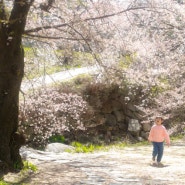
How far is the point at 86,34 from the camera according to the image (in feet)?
24.6

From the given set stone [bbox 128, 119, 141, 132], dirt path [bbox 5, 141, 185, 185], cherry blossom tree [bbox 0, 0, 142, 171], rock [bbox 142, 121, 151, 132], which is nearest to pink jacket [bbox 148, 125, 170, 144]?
dirt path [bbox 5, 141, 185, 185]

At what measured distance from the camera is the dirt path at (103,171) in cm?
703

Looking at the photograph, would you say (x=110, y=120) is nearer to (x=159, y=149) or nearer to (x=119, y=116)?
(x=119, y=116)

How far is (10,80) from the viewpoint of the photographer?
23.6 ft

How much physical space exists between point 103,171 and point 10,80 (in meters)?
2.71

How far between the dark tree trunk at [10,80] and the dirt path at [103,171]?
54cm

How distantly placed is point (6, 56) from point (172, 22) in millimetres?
8498

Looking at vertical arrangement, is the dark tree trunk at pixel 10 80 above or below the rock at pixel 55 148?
above

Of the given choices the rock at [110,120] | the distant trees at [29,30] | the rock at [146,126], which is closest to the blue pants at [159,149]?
the distant trees at [29,30]

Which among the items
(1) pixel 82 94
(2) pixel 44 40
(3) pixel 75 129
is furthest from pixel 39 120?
(2) pixel 44 40

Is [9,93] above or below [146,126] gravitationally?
above

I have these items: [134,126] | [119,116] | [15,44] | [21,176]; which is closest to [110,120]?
[119,116]

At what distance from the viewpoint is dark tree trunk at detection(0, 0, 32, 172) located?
22.8ft

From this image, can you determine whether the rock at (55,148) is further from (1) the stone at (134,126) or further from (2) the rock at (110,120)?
(1) the stone at (134,126)
